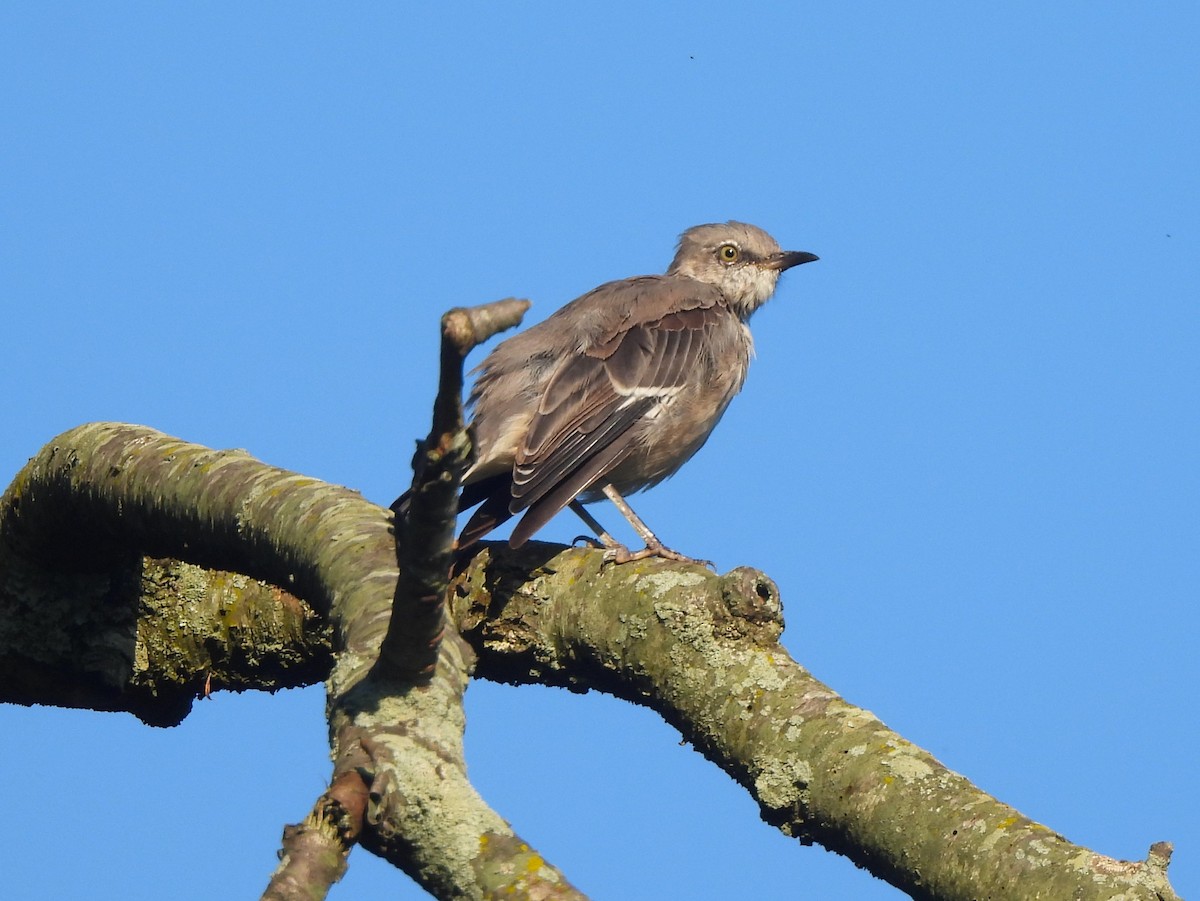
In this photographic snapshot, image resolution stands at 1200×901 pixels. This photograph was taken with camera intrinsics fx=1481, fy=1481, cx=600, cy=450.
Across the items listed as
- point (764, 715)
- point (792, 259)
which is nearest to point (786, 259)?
point (792, 259)

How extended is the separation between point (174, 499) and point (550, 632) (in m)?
1.38

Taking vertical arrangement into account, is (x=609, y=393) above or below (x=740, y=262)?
below

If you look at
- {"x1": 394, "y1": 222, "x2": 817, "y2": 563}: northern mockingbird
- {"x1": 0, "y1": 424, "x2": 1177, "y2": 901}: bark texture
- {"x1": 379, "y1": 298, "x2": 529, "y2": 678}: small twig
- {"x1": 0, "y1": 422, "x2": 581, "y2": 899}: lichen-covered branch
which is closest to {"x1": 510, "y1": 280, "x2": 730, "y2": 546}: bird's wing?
{"x1": 394, "y1": 222, "x2": 817, "y2": 563}: northern mockingbird

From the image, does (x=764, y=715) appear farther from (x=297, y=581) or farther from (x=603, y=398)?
(x=603, y=398)

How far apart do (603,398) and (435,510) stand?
12.2 ft

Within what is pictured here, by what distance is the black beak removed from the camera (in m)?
8.94

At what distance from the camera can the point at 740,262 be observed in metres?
8.99

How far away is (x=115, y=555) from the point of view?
18.4 ft

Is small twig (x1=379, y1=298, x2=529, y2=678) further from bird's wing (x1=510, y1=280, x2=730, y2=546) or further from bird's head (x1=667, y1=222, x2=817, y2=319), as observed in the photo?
bird's head (x1=667, y1=222, x2=817, y2=319)

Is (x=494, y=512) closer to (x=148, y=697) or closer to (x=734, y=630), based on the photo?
(x=148, y=697)

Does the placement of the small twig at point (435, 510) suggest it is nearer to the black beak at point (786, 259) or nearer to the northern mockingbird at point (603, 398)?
the northern mockingbird at point (603, 398)

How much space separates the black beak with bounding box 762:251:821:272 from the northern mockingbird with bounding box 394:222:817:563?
37.0 inches

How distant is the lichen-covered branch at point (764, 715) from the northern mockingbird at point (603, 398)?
36.4 inches

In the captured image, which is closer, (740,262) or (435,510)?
(435,510)
